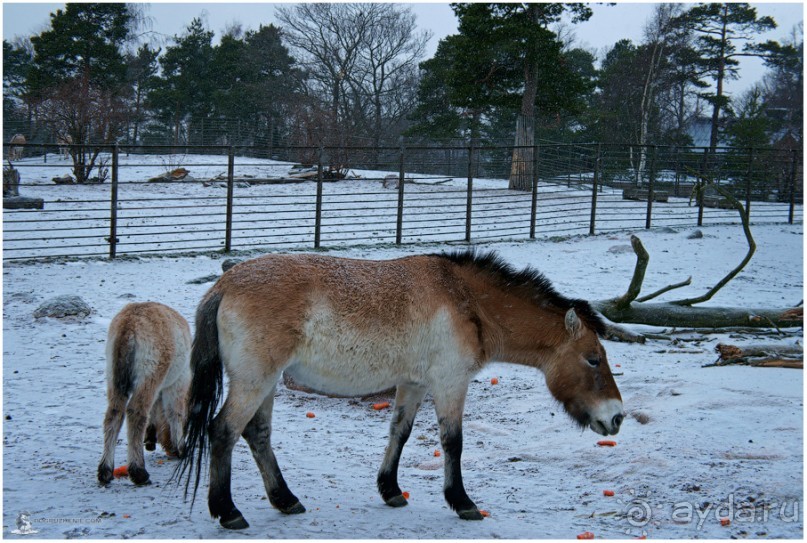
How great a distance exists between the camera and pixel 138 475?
15.5ft

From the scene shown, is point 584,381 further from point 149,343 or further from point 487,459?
point 149,343

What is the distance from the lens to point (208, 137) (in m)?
35.3

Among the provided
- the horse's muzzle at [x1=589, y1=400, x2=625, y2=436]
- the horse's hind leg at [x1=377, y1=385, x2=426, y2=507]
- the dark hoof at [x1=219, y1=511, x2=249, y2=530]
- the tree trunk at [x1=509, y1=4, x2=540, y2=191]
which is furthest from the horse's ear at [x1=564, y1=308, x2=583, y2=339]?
the tree trunk at [x1=509, y1=4, x2=540, y2=191]

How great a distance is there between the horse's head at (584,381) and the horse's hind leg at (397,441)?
897 mm

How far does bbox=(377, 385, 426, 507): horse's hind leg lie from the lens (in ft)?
15.0

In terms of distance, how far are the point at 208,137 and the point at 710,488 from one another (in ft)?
110

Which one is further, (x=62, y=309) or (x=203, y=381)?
(x=62, y=309)

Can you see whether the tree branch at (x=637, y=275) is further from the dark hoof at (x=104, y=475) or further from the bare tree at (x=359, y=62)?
the bare tree at (x=359, y=62)

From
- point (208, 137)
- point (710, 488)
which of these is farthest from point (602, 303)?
point (208, 137)

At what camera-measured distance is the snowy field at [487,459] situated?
4168 millimetres

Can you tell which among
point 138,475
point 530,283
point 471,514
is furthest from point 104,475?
point 530,283

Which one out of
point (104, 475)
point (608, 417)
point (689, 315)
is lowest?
point (104, 475)

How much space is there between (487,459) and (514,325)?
4.04 ft

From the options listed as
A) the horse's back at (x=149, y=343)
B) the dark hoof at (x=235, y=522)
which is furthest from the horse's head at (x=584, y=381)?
the horse's back at (x=149, y=343)
